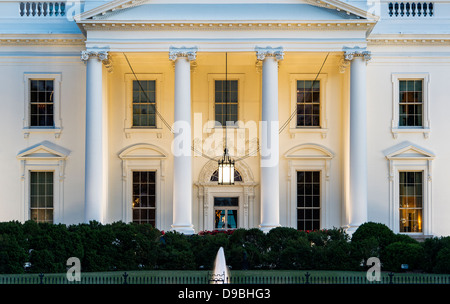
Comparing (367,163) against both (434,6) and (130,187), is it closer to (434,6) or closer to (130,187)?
(434,6)

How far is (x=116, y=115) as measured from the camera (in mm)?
36562

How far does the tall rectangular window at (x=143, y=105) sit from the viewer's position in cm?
3672

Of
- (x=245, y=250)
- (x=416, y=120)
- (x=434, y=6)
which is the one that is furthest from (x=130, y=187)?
(x=434, y=6)

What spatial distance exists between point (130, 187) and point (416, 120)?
42.5 feet

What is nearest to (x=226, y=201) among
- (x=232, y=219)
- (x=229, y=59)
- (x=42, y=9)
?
(x=232, y=219)

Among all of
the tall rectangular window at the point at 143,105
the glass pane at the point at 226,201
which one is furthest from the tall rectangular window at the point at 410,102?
the tall rectangular window at the point at 143,105

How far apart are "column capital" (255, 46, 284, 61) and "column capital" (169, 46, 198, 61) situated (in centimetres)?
253

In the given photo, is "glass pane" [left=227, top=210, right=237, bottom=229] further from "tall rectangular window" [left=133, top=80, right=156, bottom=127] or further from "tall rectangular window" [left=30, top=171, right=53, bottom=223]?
"tall rectangular window" [left=30, top=171, right=53, bottom=223]

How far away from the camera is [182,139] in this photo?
33031mm

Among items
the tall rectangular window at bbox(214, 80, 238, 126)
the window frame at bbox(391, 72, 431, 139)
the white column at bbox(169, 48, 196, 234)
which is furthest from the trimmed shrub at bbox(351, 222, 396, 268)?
the tall rectangular window at bbox(214, 80, 238, 126)

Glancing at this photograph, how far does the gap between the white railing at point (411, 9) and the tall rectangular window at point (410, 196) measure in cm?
708

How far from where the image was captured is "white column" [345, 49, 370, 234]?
3303cm

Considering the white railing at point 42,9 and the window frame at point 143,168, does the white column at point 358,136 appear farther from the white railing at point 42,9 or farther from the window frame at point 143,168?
the white railing at point 42,9

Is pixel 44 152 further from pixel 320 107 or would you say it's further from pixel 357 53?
pixel 357 53
